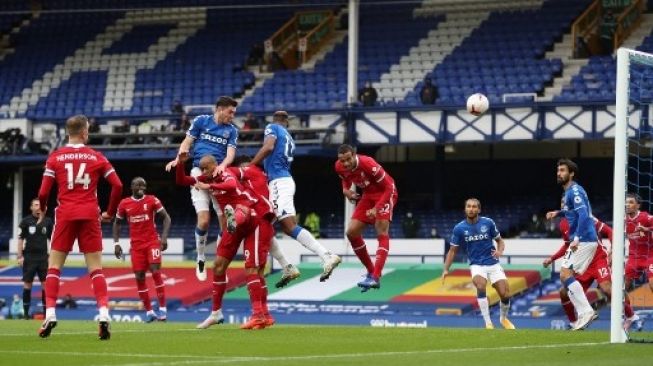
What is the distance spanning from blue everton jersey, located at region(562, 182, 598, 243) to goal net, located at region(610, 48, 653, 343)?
57 cm

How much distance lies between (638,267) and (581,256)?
7.78 feet

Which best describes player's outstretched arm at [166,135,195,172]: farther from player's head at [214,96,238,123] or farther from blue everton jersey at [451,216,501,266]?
blue everton jersey at [451,216,501,266]

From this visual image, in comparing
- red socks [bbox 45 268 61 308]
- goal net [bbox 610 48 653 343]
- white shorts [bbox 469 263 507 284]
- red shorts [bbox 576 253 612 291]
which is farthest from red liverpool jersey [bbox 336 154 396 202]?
red socks [bbox 45 268 61 308]

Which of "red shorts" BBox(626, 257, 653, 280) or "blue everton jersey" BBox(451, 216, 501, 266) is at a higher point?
"blue everton jersey" BBox(451, 216, 501, 266)

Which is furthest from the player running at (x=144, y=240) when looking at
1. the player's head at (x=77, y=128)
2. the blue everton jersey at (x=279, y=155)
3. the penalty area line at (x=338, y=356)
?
the penalty area line at (x=338, y=356)

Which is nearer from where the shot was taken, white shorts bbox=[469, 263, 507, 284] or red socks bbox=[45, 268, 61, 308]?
red socks bbox=[45, 268, 61, 308]

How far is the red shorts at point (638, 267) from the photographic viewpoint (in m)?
21.9

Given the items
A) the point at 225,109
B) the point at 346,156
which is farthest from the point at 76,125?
the point at 346,156

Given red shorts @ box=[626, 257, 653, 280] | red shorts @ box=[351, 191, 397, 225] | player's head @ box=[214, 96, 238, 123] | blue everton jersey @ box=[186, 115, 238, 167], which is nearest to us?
player's head @ box=[214, 96, 238, 123]

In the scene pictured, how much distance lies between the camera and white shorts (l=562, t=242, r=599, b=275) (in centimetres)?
2000

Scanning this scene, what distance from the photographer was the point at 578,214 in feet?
64.0

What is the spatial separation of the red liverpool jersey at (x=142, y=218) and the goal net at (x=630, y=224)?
26.5 feet

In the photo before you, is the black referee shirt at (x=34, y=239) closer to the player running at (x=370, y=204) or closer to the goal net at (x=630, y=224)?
the player running at (x=370, y=204)

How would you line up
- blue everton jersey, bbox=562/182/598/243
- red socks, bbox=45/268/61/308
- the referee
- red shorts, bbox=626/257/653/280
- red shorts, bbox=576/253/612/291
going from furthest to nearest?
1. the referee
2. red shorts, bbox=626/257/653/280
3. red shorts, bbox=576/253/612/291
4. blue everton jersey, bbox=562/182/598/243
5. red socks, bbox=45/268/61/308
